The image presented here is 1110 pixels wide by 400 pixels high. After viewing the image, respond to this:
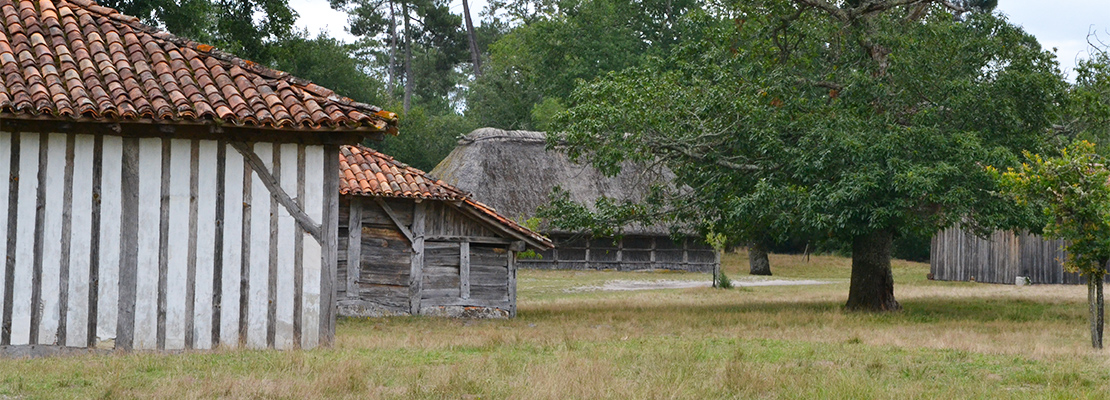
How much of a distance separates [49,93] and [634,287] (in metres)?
25.5

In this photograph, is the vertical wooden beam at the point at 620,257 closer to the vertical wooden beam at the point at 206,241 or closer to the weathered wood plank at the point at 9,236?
the vertical wooden beam at the point at 206,241

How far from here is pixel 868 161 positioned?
778 inches

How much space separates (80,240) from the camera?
10758 mm

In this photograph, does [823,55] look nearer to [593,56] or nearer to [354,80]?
[593,56]

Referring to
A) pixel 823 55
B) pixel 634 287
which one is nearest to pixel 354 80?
pixel 634 287

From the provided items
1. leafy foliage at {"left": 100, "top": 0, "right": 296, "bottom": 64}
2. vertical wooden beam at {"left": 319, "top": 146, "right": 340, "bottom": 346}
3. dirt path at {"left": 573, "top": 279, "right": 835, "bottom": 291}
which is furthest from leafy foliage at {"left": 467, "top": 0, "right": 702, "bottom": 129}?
vertical wooden beam at {"left": 319, "top": 146, "right": 340, "bottom": 346}

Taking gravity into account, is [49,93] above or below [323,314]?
above

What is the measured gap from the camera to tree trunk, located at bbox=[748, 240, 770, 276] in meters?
45.8

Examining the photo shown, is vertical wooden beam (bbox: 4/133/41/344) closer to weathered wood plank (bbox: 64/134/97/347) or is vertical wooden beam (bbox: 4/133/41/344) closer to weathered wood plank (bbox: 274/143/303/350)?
weathered wood plank (bbox: 64/134/97/347)

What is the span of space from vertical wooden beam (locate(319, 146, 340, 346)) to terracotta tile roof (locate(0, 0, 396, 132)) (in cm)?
62

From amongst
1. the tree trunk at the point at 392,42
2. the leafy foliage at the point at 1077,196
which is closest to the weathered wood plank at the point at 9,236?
the leafy foliage at the point at 1077,196

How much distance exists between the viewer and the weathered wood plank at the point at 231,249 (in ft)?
36.2

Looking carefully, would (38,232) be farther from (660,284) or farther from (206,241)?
(660,284)

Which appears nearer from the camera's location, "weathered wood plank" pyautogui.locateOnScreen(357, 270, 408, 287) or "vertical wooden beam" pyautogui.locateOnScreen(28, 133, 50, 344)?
"vertical wooden beam" pyautogui.locateOnScreen(28, 133, 50, 344)
